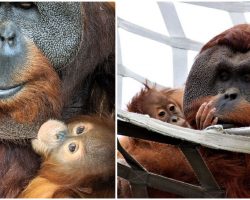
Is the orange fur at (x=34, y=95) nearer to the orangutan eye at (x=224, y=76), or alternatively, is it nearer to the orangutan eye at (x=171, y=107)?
the orangutan eye at (x=171, y=107)

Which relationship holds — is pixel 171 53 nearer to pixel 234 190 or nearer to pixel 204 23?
pixel 204 23

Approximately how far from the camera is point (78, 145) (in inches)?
103

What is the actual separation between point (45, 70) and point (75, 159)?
340 mm

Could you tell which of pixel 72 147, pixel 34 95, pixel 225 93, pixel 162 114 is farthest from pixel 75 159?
pixel 225 93

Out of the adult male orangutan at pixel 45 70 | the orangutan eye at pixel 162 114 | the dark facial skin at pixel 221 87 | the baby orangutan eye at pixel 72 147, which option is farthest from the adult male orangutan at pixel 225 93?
the baby orangutan eye at pixel 72 147

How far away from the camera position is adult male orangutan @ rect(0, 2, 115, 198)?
262 centimetres

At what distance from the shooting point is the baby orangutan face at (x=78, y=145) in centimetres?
260

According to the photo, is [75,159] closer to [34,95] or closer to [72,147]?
[72,147]

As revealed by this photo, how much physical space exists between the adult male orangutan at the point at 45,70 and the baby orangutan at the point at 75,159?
0.12 feet

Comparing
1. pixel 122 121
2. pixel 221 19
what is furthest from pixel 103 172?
pixel 221 19

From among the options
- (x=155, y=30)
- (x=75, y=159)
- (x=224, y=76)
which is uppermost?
(x=155, y=30)

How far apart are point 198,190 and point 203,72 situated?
502 mm

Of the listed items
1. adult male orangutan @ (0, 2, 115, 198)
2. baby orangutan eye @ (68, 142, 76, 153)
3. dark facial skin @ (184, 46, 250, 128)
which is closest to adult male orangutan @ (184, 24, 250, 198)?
dark facial skin @ (184, 46, 250, 128)

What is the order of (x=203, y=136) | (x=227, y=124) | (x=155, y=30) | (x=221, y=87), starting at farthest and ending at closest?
(x=155, y=30) → (x=221, y=87) → (x=227, y=124) → (x=203, y=136)
